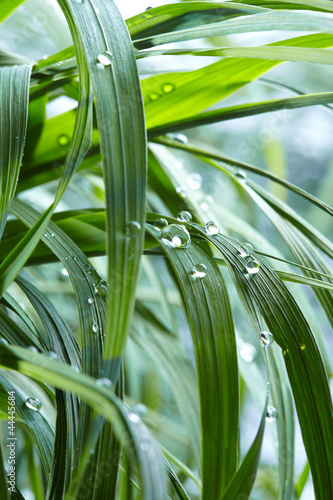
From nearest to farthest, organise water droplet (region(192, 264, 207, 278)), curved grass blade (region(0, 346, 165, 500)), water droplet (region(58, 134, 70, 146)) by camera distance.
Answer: curved grass blade (region(0, 346, 165, 500))
water droplet (region(192, 264, 207, 278))
water droplet (region(58, 134, 70, 146))

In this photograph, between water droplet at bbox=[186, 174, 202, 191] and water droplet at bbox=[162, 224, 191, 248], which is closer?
water droplet at bbox=[162, 224, 191, 248]

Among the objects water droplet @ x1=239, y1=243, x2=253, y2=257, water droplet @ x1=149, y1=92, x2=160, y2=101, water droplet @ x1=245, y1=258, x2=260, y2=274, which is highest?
water droplet @ x1=149, y1=92, x2=160, y2=101

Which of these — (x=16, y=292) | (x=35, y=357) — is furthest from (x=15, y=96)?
(x=16, y=292)

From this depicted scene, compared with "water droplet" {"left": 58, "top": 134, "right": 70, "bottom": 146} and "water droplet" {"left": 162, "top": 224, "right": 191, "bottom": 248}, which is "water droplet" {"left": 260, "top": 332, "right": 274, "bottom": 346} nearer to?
"water droplet" {"left": 162, "top": 224, "right": 191, "bottom": 248}

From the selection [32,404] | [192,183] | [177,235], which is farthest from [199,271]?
[192,183]

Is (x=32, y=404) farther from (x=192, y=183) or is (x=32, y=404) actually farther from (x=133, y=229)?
(x=192, y=183)

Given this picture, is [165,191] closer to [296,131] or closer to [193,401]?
[193,401]

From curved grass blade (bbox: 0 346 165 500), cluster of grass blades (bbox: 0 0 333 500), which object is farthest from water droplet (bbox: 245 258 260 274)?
curved grass blade (bbox: 0 346 165 500)
